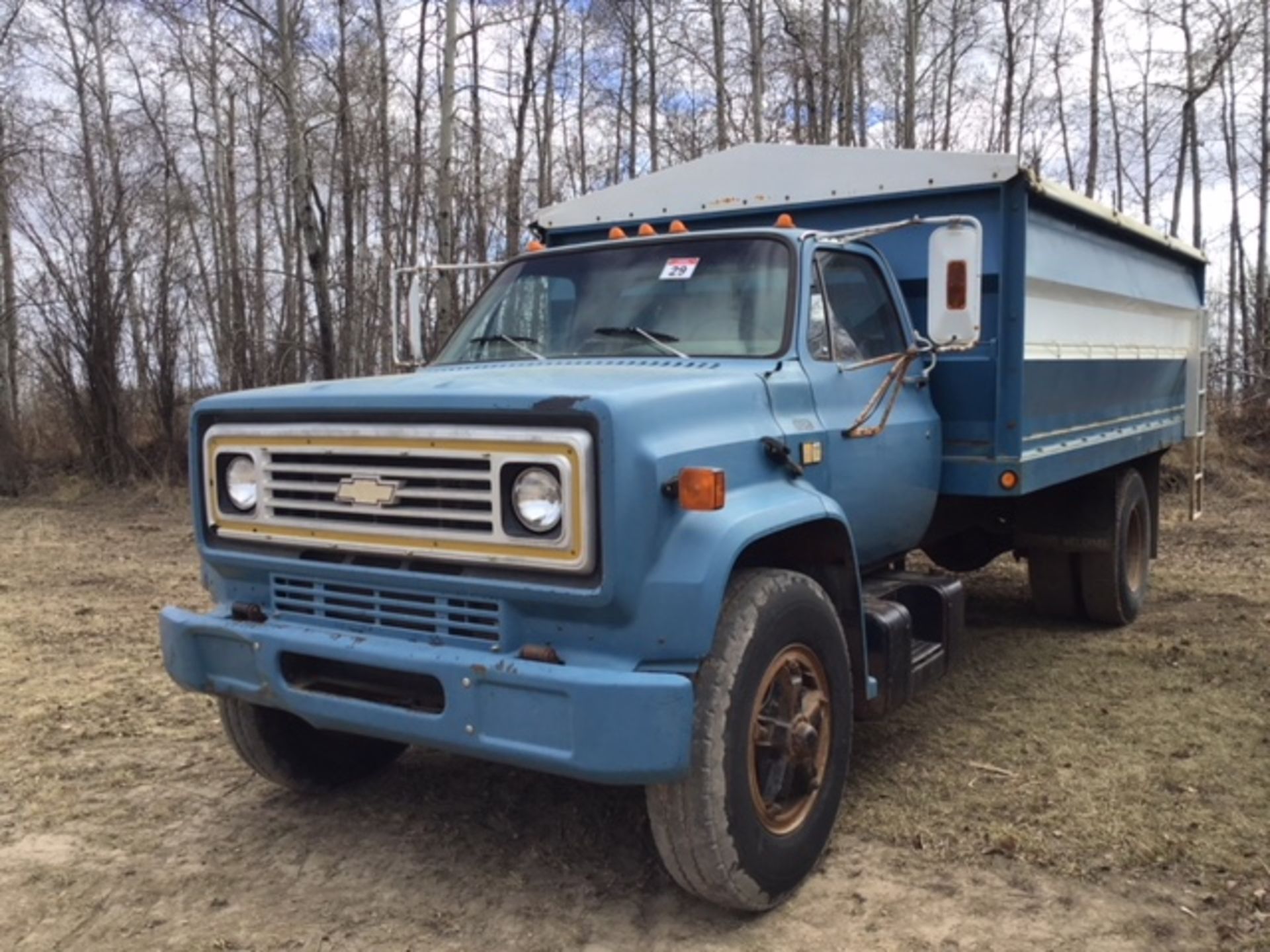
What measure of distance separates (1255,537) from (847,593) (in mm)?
7943

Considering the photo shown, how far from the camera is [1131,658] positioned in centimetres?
632

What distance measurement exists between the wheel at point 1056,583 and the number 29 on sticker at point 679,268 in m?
3.90

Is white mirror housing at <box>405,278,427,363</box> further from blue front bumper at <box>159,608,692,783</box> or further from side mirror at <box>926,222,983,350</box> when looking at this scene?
side mirror at <box>926,222,983,350</box>

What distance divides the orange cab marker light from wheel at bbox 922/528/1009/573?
4.08 meters

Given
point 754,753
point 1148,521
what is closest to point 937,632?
point 754,753

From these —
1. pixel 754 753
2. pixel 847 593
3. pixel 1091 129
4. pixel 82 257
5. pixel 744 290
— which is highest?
pixel 1091 129

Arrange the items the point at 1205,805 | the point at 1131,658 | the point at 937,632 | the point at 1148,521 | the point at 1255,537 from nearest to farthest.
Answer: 1. the point at 1205,805
2. the point at 937,632
3. the point at 1131,658
4. the point at 1148,521
5. the point at 1255,537

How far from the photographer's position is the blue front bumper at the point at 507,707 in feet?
9.58

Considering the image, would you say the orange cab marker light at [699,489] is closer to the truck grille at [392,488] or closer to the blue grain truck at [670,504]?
the blue grain truck at [670,504]

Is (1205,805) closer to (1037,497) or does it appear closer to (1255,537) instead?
(1037,497)

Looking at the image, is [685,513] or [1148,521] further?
[1148,521]

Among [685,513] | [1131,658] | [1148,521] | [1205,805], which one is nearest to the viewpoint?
[685,513]

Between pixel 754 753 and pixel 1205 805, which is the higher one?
pixel 754 753

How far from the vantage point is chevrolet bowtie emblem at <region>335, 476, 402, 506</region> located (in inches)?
132
